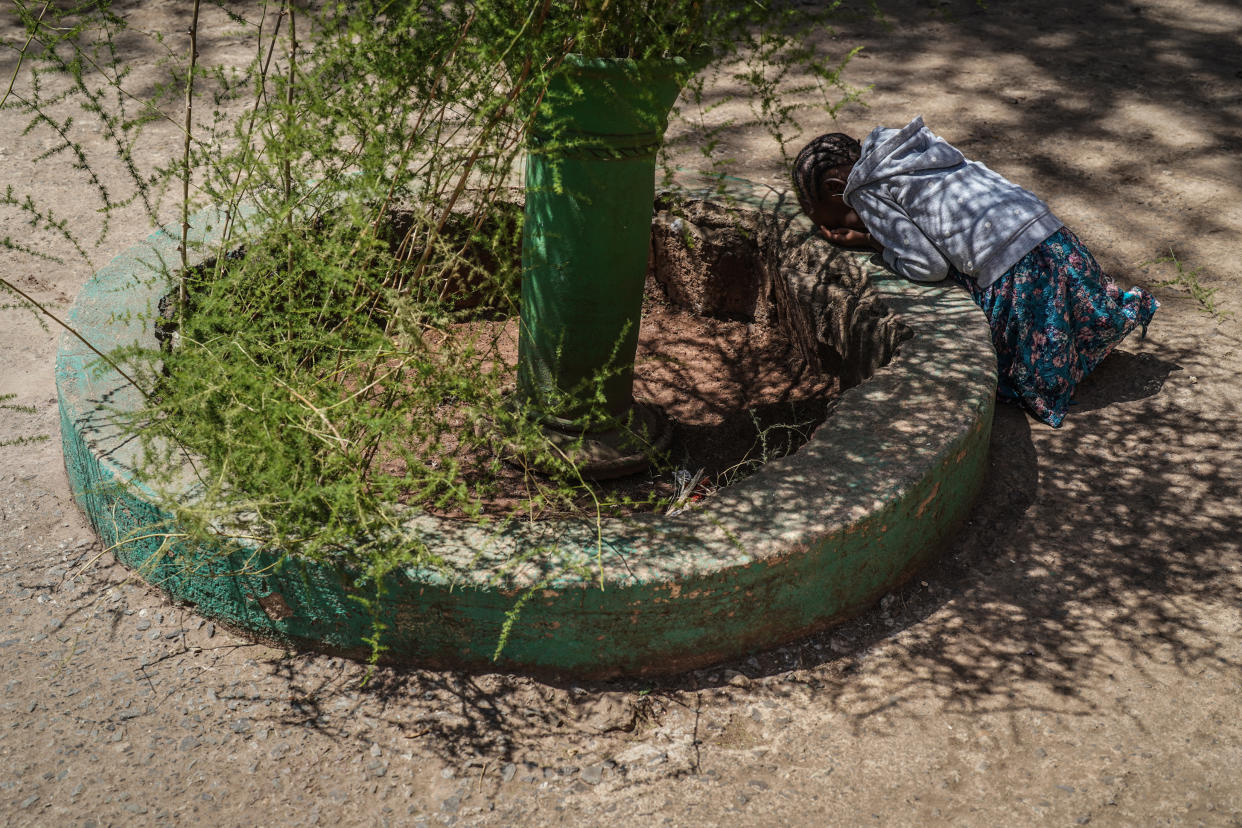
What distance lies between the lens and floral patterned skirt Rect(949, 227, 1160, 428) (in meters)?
3.46

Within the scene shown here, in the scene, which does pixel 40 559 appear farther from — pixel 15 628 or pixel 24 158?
pixel 24 158

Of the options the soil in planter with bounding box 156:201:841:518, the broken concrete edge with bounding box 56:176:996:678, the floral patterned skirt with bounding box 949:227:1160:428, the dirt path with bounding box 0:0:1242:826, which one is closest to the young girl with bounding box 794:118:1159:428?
the floral patterned skirt with bounding box 949:227:1160:428

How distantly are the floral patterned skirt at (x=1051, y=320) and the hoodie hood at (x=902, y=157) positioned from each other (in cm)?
36

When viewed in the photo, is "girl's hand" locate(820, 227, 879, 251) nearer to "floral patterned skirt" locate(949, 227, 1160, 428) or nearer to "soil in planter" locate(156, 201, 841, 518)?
"floral patterned skirt" locate(949, 227, 1160, 428)

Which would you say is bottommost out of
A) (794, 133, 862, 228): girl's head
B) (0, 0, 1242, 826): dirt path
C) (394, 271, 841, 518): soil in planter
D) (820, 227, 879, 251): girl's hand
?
(0, 0, 1242, 826): dirt path

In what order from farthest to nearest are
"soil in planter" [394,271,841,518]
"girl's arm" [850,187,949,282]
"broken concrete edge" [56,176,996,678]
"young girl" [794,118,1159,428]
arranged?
"young girl" [794,118,1159,428], "girl's arm" [850,187,949,282], "soil in planter" [394,271,841,518], "broken concrete edge" [56,176,996,678]

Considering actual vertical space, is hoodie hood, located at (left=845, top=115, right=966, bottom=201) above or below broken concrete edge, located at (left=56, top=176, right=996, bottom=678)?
above

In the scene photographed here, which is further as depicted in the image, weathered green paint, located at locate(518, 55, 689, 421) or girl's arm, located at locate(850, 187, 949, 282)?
girl's arm, located at locate(850, 187, 949, 282)

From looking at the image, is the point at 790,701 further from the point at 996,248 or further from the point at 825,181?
the point at 825,181

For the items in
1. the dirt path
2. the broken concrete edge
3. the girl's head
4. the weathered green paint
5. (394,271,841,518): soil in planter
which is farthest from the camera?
the girl's head

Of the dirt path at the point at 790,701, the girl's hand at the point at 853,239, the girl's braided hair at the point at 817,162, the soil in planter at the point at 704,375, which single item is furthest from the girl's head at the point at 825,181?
the dirt path at the point at 790,701

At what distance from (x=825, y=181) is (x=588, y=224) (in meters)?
1.15

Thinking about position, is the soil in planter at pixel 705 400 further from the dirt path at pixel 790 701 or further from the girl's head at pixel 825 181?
the dirt path at pixel 790 701

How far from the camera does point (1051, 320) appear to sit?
348 cm
